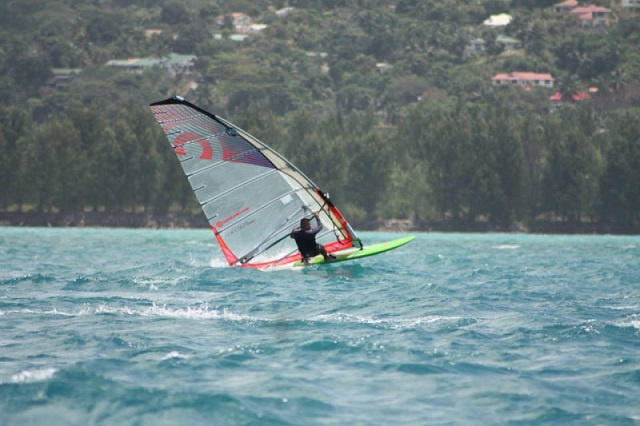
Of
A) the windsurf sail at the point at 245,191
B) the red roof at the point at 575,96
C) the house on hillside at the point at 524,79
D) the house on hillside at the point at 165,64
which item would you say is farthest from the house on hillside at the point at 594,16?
the windsurf sail at the point at 245,191

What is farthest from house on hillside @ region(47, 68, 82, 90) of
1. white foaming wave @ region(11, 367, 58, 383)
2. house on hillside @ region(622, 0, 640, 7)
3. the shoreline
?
white foaming wave @ region(11, 367, 58, 383)

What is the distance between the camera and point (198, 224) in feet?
265

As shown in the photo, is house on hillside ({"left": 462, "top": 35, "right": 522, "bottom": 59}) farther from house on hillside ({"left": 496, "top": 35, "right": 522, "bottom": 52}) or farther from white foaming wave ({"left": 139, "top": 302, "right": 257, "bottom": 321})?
white foaming wave ({"left": 139, "top": 302, "right": 257, "bottom": 321})

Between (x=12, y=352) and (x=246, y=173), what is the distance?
11.8 m

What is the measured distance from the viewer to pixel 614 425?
10.4 m

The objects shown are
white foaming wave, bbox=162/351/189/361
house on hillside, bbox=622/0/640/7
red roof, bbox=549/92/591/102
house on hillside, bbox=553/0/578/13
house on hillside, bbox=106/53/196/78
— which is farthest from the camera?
house on hillside, bbox=553/0/578/13

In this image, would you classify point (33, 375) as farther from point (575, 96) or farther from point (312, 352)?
point (575, 96)

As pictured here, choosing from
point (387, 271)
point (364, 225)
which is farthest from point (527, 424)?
point (364, 225)

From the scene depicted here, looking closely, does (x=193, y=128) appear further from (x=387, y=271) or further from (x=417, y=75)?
(x=417, y=75)

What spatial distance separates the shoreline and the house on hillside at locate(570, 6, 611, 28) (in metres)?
116

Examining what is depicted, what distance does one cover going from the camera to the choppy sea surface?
1066 cm

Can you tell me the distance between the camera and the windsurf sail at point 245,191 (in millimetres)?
23625

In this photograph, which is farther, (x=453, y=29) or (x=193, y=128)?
(x=453, y=29)

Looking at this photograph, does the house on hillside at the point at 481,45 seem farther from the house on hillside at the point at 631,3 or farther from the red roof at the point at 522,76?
the house on hillside at the point at 631,3
